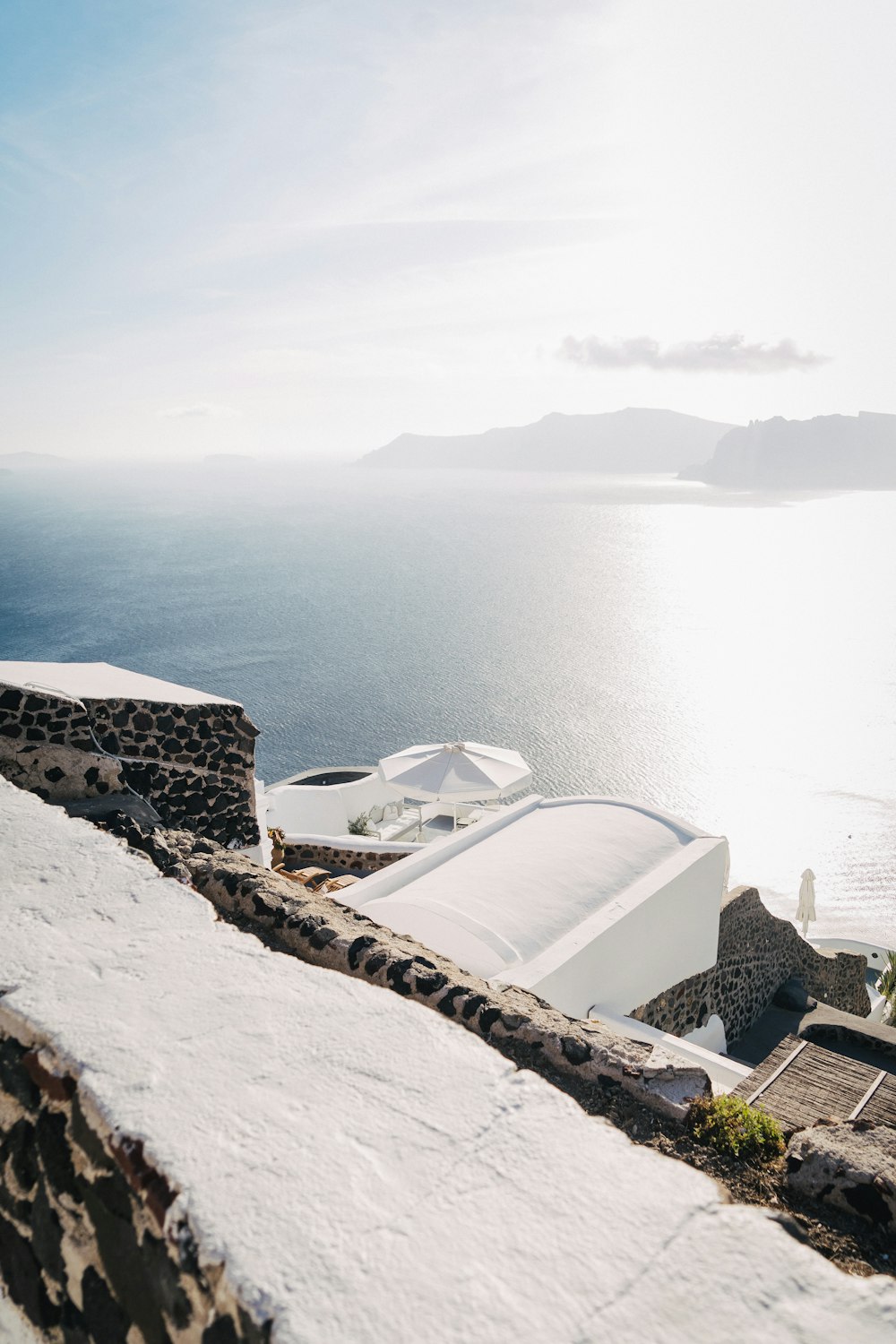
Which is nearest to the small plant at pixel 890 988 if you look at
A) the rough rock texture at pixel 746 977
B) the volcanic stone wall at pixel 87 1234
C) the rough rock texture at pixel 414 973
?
the rough rock texture at pixel 746 977

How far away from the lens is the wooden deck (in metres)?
8.48

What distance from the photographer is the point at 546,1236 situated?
6.23 feet

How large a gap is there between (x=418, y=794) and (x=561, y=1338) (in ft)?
51.7

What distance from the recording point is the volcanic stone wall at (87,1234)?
1.87m

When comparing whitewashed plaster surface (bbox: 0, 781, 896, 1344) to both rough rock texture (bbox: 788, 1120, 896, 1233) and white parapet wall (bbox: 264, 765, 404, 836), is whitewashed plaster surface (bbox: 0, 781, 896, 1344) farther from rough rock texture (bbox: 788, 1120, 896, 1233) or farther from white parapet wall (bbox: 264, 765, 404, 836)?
white parapet wall (bbox: 264, 765, 404, 836)

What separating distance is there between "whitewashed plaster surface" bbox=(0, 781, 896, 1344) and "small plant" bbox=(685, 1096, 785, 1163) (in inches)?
37.8

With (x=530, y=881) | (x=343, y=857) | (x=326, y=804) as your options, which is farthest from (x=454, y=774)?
(x=326, y=804)

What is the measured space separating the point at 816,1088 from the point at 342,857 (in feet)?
29.1

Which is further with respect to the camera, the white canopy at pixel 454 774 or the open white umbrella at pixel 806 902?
the open white umbrella at pixel 806 902

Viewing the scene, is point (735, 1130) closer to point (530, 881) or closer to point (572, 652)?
point (530, 881)

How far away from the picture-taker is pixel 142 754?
6.84 metres

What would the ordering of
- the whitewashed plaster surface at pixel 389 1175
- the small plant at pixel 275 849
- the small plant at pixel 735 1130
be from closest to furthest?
the whitewashed plaster surface at pixel 389 1175, the small plant at pixel 735 1130, the small plant at pixel 275 849

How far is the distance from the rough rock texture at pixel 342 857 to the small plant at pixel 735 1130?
12830 mm

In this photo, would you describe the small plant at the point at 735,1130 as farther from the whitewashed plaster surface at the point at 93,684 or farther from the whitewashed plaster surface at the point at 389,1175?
the whitewashed plaster surface at the point at 93,684
